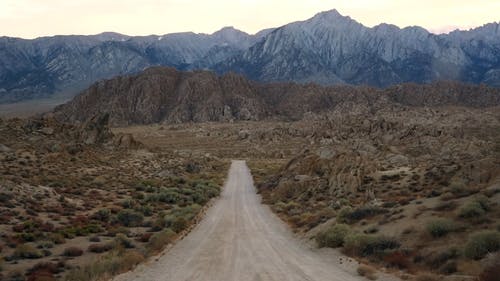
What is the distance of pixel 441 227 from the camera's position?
18.8 meters

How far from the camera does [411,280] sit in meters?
15.1

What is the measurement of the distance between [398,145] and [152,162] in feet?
126

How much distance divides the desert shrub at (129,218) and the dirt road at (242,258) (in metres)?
4.49

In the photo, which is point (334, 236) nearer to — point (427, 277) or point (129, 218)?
point (427, 277)

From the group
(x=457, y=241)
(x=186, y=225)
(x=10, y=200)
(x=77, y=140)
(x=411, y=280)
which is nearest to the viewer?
(x=411, y=280)

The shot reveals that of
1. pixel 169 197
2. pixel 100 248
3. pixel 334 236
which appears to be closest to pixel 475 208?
pixel 334 236

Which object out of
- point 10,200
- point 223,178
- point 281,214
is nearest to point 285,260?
point 281,214

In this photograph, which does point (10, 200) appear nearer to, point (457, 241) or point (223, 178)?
point (457, 241)

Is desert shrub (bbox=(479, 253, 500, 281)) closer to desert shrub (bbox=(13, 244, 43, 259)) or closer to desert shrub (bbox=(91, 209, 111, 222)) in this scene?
desert shrub (bbox=(13, 244, 43, 259))

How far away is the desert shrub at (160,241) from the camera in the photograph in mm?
22953

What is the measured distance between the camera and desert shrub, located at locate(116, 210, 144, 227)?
3158 cm

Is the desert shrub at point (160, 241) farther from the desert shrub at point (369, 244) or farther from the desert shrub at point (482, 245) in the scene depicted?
the desert shrub at point (482, 245)

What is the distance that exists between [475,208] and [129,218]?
70.1 feet

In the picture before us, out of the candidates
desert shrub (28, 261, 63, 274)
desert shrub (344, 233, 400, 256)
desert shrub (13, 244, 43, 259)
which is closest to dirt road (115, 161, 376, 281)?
desert shrub (344, 233, 400, 256)
